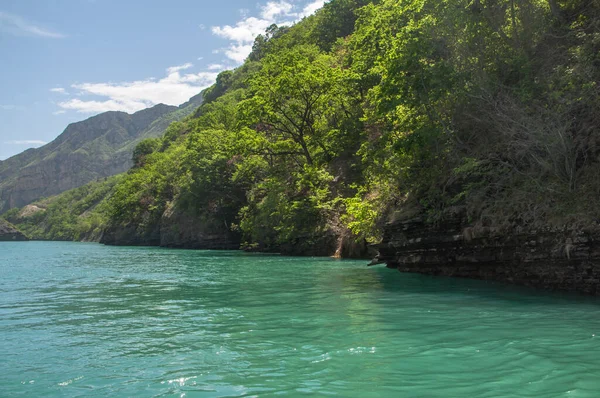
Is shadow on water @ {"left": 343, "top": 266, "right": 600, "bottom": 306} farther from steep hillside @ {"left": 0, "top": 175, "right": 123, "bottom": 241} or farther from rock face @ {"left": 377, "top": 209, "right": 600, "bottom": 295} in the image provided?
steep hillside @ {"left": 0, "top": 175, "right": 123, "bottom": 241}

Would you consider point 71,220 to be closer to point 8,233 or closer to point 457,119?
point 8,233

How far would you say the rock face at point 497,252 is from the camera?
12.4 meters

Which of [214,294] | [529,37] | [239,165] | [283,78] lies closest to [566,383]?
[214,294]

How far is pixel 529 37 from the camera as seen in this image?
18.1m

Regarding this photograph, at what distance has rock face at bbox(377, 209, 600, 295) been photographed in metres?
12.4

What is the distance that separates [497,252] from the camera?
49.7 feet

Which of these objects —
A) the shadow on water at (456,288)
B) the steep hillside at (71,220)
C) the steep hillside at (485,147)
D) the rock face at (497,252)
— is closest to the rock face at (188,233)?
the steep hillside at (485,147)

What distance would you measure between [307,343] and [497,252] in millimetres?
9593

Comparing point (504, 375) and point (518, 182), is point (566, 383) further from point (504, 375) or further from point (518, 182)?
point (518, 182)

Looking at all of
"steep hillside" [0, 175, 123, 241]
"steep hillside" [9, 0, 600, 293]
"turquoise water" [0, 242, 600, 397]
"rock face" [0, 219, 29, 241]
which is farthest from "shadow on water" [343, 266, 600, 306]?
"rock face" [0, 219, 29, 241]

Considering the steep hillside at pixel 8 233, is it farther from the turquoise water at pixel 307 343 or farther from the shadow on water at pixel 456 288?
the shadow on water at pixel 456 288

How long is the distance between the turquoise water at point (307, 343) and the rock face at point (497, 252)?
2.98 feet

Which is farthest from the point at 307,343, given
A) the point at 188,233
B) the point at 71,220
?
the point at 71,220

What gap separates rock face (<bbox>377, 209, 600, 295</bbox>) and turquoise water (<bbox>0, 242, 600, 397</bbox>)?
0.91 meters
